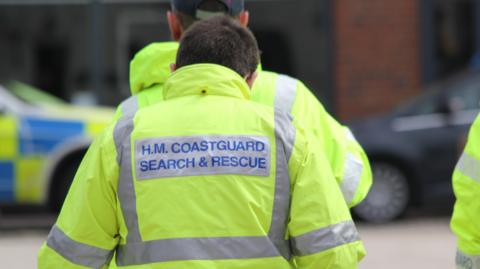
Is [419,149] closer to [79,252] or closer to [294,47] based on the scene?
[294,47]

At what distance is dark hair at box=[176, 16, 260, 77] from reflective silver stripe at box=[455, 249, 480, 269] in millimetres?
974

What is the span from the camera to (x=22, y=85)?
1363 centimetres

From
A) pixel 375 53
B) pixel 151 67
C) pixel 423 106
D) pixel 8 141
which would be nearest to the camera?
pixel 151 67

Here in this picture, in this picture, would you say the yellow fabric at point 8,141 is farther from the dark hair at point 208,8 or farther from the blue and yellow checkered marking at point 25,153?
the dark hair at point 208,8

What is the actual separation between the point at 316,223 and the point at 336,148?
1.95 feet

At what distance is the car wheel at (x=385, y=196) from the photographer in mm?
11688

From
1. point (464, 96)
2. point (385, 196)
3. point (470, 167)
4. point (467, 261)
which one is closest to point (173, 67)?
point (470, 167)

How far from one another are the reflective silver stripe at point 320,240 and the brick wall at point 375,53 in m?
11.5

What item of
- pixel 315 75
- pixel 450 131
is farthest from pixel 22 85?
pixel 450 131

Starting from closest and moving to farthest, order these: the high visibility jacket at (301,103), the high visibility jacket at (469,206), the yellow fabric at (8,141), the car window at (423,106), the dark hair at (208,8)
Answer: the high visibility jacket at (301,103) < the high visibility jacket at (469,206) < the dark hair at (208,8) < the yellow fabric at (8,141) < the car window at (423,106)

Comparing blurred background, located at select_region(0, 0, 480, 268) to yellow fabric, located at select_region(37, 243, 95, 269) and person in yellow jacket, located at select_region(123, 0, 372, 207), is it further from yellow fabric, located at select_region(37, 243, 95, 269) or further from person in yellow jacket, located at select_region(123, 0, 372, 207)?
yellow fabric, located at select_region(37, 243, 95, 269)

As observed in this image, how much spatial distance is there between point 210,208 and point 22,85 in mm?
11085

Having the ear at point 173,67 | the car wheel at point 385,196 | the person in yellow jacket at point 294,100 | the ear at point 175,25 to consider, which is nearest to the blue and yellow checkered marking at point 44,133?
the car wheel at point 385,196

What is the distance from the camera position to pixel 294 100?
3.35 metres
